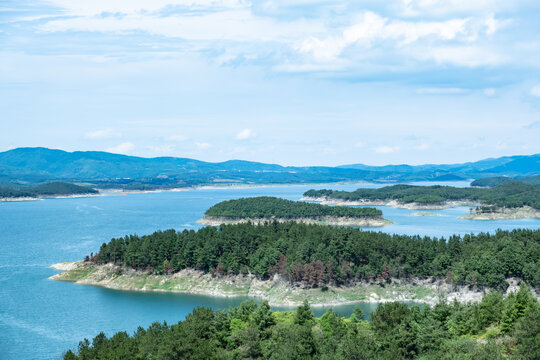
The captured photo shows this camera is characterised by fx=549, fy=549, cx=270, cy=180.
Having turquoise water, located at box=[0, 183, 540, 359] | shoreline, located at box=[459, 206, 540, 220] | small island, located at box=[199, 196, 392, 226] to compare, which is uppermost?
small island, located at box=[199, 196, 392, 226]

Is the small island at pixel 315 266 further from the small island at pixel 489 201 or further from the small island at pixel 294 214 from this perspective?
the small island at pixel 489 201

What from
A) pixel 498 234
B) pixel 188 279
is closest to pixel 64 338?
A: pixel 188 279

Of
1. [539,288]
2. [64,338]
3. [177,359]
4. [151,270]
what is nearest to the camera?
[177,359]

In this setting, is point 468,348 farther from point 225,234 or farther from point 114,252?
point 114,252

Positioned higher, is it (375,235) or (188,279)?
(375,235)

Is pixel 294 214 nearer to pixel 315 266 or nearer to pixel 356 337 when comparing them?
pixel 315 266

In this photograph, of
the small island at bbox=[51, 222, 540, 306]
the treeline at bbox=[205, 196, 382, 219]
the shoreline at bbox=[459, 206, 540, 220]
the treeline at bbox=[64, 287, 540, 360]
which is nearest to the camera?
the treeline at bbox=[64, 287, 540, 360]

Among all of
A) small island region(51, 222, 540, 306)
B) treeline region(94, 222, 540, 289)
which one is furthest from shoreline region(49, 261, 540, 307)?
treeline region(94, 222, 540, 289)

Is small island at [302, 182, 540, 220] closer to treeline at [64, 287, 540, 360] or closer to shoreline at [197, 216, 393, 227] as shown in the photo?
shoreline at [197, 216, 393, 227]

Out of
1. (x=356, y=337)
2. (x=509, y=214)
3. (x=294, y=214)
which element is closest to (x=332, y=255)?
(x=356, y=337)
